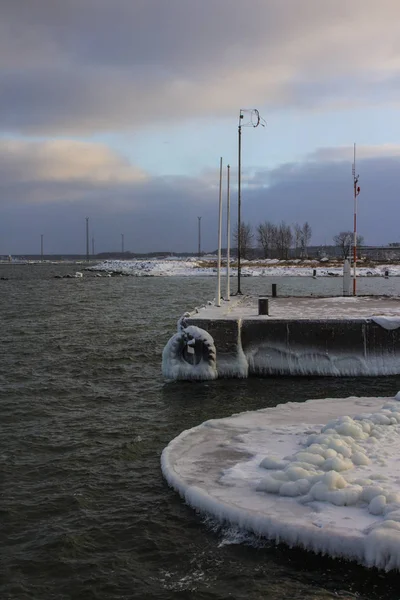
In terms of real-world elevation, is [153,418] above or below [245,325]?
below

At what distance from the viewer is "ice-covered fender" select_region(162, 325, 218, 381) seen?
1439 centimetres

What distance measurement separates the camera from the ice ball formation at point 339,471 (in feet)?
21.2

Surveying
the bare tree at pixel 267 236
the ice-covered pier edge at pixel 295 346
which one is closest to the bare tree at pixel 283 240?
the bare tree at pixel 267 236

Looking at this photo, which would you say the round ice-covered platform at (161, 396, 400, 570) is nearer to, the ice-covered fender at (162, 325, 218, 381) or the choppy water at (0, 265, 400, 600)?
the choppy water at (0, 265, 400, 600)

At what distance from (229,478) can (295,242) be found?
581ft

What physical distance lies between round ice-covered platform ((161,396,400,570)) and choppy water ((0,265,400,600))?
0.63ft

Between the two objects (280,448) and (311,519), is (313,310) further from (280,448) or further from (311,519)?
(311,519)

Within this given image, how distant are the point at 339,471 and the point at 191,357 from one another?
295 inches

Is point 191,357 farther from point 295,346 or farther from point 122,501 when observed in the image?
point 122,501

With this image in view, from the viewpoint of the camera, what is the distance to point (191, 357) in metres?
14.6

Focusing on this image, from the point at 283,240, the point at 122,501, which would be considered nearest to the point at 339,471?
the point at 122,501

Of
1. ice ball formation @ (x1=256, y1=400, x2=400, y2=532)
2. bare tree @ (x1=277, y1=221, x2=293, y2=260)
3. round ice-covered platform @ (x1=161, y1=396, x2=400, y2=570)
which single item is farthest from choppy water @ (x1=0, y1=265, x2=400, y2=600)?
bare tree @ (x1=277, y1=221, x2=293, y2=260)

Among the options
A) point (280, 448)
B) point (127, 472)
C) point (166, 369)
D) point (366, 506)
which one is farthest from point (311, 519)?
point (166, 369)

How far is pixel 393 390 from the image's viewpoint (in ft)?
44.1
